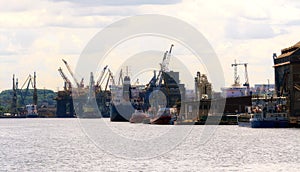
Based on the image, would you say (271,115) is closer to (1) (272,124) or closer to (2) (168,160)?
(1) (272,124)

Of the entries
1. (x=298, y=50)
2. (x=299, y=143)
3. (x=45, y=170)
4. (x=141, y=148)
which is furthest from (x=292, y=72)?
(x=45, y=170)

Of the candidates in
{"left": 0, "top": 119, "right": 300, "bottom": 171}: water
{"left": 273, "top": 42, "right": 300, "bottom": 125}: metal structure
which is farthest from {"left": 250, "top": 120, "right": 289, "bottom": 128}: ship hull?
{"left": 0, "top": 119, "right": 300, "bottom": 171}: water

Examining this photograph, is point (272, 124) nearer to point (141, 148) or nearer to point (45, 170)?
point (141, 148)

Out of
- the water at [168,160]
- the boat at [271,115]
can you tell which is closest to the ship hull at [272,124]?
the boat at [271,115]

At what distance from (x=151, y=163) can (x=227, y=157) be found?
11.0m

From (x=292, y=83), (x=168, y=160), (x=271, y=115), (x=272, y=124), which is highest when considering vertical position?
(x=292, y=83)

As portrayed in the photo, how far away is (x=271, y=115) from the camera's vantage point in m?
179

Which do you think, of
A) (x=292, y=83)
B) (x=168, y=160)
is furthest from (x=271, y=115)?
(x=168, y=160)

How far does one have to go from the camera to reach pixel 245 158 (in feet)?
275

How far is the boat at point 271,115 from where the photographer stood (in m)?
177

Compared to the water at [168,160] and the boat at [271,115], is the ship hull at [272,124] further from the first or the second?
the water at [168,160]

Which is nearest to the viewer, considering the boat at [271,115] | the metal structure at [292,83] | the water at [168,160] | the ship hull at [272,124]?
the water at [168,160]

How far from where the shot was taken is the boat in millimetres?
177125

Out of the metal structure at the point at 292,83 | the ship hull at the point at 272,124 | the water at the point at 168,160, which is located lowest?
the water at the point at 168,160
